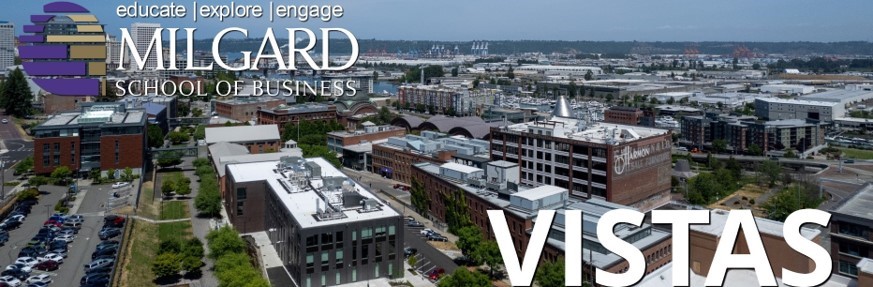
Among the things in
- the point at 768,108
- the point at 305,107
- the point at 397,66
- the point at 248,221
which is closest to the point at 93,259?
the point at 248,221

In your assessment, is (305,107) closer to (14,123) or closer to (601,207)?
(14,123)

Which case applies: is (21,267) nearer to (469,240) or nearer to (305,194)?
(305,194)

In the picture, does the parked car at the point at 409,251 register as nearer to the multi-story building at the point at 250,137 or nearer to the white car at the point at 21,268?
the white car at the point at 21,268

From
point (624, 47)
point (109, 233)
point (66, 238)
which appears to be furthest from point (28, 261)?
point (624, 47)

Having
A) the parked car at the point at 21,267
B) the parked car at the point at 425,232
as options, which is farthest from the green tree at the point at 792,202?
the parked car at the point at 21,267

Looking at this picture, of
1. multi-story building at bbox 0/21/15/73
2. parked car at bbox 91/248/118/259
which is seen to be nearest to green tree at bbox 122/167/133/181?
parked car at bbox 91/248/118/259

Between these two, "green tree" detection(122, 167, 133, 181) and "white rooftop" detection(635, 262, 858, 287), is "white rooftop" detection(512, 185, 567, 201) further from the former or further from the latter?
"green tree" detection(122, 167, 133, 181)
